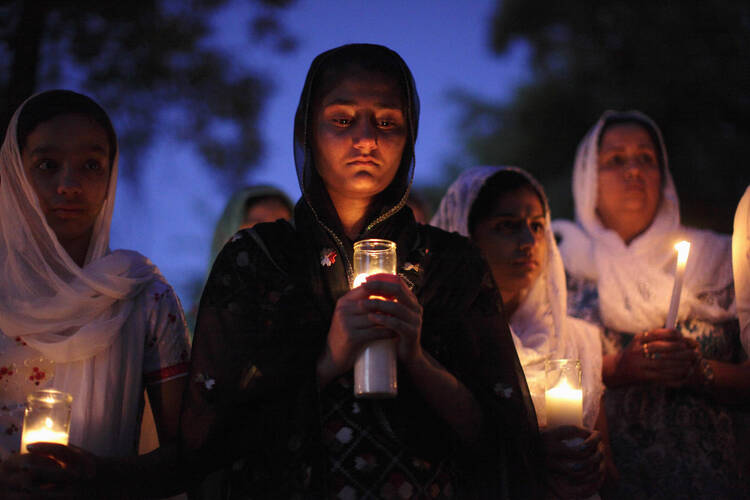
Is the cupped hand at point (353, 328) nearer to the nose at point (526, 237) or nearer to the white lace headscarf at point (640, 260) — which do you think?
the nose at point (526, 237)

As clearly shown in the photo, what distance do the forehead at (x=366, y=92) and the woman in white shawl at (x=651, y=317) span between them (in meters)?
1.46

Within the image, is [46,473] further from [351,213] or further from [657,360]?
[657,360]

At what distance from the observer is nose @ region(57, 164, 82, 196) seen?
8.16 ft

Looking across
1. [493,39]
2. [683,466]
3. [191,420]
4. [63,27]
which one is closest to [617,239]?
[683,466]

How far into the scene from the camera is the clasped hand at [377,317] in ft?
5.81

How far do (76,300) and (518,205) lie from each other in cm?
196

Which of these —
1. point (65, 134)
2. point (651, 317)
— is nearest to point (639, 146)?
point (651, 317)

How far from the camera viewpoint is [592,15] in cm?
838

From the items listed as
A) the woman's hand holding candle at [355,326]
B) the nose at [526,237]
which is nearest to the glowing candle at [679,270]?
the nose at [526,237]

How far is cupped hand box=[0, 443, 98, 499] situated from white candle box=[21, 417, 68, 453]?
0.09ft

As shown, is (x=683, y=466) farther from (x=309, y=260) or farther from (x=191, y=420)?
(x=191, y=420)

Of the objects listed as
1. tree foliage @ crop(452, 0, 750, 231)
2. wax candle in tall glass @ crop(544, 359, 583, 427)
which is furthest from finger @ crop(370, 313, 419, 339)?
tree foliage @ crop(452, 0, 750, 231)

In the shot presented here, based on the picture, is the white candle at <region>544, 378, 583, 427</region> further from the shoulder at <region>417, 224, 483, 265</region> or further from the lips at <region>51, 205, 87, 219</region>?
the lips at <region>51, 205, 87, 219</region>

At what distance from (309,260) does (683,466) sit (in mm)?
2119
